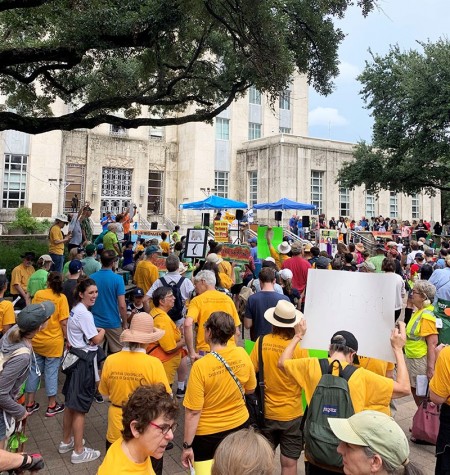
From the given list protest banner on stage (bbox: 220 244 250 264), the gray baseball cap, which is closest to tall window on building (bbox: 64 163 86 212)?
protest banner on stage (bbox: 220 244 250 264)

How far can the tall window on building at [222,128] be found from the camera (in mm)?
35281

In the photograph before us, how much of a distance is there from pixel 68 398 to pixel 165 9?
299 inches

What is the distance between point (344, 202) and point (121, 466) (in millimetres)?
36570

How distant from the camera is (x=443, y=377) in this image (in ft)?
10.8

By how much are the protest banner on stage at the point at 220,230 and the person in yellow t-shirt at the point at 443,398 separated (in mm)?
10511

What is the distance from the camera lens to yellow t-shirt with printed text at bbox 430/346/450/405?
3.27 metres

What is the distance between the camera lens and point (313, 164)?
34.6m

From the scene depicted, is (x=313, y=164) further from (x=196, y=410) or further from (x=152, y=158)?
(x=196, y=410)

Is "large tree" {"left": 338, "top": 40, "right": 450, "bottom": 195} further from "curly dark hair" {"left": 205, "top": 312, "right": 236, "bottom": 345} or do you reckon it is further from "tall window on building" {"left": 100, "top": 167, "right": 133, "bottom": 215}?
"curly dark hair" {"left": 205, "top": 312, "right": 236, "bottom": 345}

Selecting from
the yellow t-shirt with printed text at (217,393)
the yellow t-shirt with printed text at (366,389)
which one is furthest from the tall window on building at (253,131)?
the yellow t-shirt with printed text at (366,389)

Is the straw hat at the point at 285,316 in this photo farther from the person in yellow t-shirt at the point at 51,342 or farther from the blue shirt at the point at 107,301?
the person in yellow t-shirt at the point at 51,342

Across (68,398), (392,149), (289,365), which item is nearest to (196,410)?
(289,365)

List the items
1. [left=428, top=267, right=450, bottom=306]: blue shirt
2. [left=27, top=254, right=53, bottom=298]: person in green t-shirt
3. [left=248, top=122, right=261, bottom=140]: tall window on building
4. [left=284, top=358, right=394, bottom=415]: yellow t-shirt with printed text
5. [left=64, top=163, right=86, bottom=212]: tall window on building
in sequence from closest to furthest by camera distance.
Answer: [left=284, top=358, right=394, bottom=415]: yellow t-shirt with printed text < [left=27, top=254, right=53, bottom=298]: person in green t-shirt < [left=428, top=267, right=450, bottom=306]: blue shirt < [left=64, top=163, right=86, bottom=212]: tall window on building < [left=248, top=122, right=261, bottom=140]: tall window on building

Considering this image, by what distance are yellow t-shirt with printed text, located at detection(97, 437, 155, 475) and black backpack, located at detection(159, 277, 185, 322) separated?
11.7 feet
